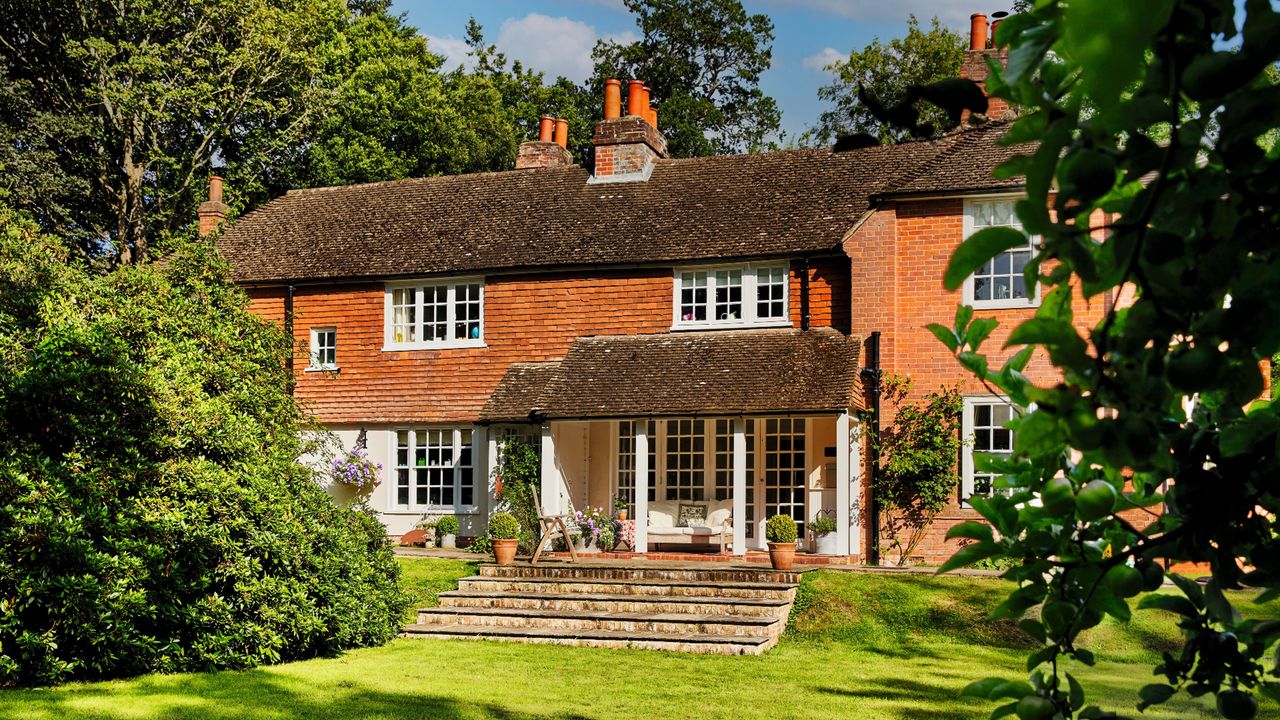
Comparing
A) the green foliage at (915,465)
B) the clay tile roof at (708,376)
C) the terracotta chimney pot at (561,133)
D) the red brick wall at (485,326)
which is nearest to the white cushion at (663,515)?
the clay tile roof at (708,376)

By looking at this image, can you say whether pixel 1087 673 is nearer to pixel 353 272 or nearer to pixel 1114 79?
pixel 1114 79

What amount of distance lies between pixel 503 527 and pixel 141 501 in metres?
8.27

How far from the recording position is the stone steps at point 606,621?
54.0 feet

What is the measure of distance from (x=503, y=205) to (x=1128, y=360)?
25.9 meters

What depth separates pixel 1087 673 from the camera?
521 inches

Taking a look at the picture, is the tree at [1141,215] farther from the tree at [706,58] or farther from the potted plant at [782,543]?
the tree at [706,58]

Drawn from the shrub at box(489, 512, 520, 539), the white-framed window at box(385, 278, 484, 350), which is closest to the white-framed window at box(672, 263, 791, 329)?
the white-framed window at box(385, 278, 484, 350)

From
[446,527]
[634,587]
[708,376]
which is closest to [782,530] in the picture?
[634,587]

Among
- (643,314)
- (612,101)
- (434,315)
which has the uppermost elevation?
(612,101)

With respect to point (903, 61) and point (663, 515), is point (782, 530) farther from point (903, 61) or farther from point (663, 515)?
point (903, 61)

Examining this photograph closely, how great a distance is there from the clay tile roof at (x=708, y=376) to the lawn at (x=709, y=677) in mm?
3374

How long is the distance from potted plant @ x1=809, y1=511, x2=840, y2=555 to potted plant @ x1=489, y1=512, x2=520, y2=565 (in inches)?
195

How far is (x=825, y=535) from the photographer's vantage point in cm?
2112

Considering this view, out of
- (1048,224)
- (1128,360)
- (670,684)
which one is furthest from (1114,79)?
(670,684)
